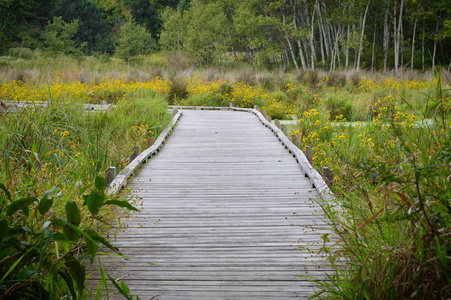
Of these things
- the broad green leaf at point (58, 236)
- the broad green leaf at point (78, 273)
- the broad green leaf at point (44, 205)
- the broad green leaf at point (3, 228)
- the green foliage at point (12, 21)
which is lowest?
the broad green leaf at point (78, 273)

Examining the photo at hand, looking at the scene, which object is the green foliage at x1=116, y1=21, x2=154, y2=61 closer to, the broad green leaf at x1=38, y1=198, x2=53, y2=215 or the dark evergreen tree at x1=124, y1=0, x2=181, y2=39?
the dark evergreen tree at x1=124, y1=0, x2=181, y2=39

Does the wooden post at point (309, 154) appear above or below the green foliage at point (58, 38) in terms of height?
below

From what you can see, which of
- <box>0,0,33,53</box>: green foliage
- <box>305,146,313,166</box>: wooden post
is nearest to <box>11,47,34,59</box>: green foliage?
<box>0,0,33,53</box>: green foliage

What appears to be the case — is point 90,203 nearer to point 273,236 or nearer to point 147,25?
point 273,236

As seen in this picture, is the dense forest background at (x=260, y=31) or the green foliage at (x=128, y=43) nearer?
the dense forest background at (x=260, y=31)

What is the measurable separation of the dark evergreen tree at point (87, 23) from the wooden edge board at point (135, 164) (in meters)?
31.5

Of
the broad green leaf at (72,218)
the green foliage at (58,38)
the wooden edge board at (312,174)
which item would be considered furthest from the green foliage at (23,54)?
the broad green leaf at (72,218)

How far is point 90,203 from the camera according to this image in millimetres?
1669

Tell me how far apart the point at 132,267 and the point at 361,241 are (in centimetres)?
153

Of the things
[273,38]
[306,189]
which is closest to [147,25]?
[273,38]

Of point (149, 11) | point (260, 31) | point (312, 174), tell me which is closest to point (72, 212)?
point (312, 174)

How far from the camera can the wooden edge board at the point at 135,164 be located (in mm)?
4258

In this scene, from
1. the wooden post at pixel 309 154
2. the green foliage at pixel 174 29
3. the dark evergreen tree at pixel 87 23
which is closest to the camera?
the wooden post at pixel 309 154

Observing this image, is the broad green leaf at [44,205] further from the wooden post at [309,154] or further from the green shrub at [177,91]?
the green shrub at [177,91]
